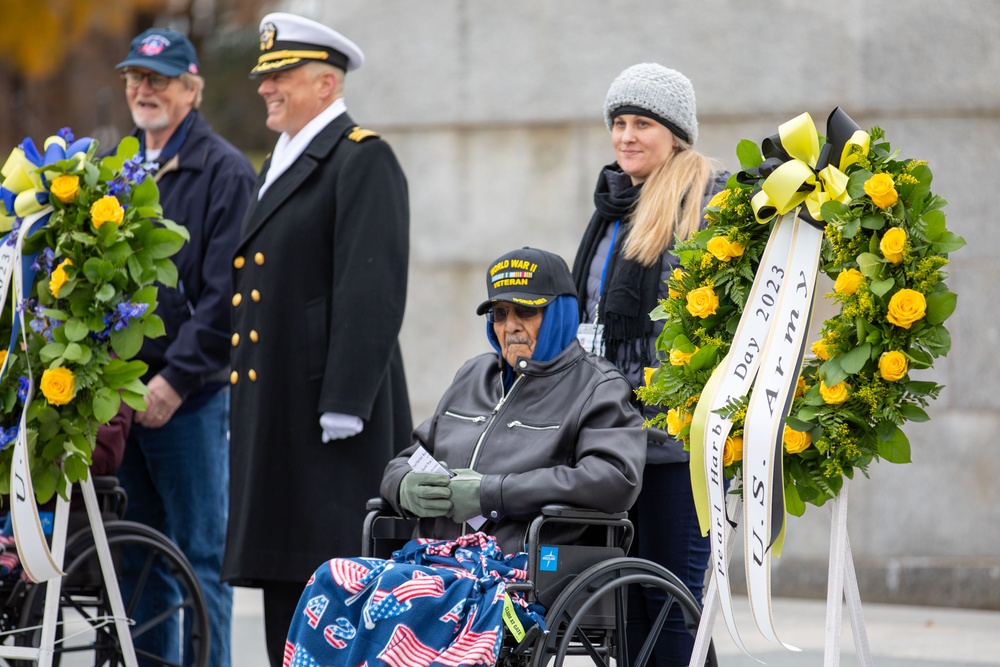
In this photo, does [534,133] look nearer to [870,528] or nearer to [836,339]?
[870,528]

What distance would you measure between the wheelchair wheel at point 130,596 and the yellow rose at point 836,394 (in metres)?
2.45

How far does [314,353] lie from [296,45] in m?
1.06

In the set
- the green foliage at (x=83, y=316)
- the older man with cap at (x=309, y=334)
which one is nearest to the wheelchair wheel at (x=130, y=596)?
the older man with cap at (x=309, y=334)

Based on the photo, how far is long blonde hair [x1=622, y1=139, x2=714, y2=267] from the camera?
4.59 meters

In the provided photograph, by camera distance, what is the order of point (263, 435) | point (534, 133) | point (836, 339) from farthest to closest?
point (534, 133) → point (263, 435) → point (836, 339)

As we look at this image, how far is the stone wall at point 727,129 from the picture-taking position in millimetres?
7301

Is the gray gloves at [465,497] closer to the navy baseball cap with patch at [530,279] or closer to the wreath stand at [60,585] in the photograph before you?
the navy baseball cap with patch at [530,279]

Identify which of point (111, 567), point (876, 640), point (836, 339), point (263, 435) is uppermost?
point (836, 339)

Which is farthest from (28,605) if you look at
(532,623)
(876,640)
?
(876,640)

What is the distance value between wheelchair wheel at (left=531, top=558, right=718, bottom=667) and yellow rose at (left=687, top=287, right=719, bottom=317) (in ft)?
2.22

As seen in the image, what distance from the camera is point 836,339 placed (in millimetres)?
3727

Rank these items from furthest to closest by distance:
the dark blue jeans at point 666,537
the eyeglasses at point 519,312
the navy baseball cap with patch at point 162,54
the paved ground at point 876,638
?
the paved ground at point 876,638
the navy baseball cap with patch at point 162,54
the dark blue jeans at point 666,537
the eyeglasses at point 519,312

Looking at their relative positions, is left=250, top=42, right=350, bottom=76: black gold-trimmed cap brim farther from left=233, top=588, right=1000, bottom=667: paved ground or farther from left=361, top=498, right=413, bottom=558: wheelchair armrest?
left=233, top=588, right=1000, bottom=667: paved ground

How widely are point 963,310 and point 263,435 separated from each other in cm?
373
